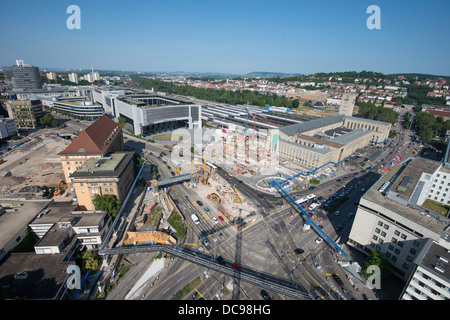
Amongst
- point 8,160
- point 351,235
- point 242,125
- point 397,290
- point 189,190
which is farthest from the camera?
point 242,125

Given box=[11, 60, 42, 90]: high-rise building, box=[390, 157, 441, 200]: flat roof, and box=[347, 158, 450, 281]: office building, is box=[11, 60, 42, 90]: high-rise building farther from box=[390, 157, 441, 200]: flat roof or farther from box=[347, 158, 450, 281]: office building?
box=[390, 157, 441, 200]: flat roof

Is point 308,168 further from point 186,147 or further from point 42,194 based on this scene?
point 42,194

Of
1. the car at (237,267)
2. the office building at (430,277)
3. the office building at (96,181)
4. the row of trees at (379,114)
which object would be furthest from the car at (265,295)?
the row of trees at (379,114)

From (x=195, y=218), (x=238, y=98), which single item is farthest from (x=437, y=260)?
(x=238, y=98)

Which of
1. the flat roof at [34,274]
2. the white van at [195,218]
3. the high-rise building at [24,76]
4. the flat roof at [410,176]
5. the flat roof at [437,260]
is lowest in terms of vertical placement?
the white van at [195,218]

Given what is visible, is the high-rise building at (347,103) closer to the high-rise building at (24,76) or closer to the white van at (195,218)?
the white van at (195,218)

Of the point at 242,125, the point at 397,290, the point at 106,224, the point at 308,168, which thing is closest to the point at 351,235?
the point at 397,290
